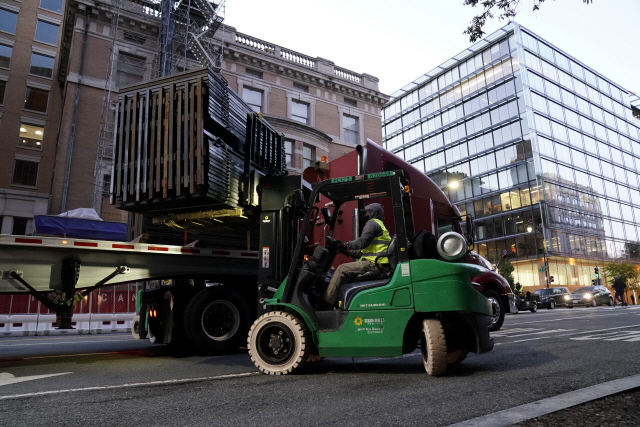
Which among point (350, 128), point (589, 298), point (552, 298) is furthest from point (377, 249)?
point (589, 298)

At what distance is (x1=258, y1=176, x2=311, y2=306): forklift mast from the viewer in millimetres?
6035

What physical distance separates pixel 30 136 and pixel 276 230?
91.0 ft

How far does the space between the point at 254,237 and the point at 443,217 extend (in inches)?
152

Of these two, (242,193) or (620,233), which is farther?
(620,233)

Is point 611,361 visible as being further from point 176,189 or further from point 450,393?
point 176,189

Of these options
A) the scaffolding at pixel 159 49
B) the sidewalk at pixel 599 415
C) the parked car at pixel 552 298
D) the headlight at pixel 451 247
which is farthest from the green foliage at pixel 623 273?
the sidewalk at pixel 599 415

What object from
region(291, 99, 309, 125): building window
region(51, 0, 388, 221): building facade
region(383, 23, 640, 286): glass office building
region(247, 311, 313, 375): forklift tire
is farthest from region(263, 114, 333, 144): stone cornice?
region(383, 23, 640, 286): glass office building

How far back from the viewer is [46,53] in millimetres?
29031

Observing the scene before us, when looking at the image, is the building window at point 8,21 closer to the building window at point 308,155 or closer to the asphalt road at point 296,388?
the building window at point 308,155

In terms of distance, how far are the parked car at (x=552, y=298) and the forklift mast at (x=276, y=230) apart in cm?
2732

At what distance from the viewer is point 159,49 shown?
2430 centimetres

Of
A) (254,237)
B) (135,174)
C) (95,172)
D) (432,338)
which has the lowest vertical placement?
(432,338)

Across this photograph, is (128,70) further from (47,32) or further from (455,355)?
(455,355)

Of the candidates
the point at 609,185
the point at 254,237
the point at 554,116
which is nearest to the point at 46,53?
the point at 254,237
